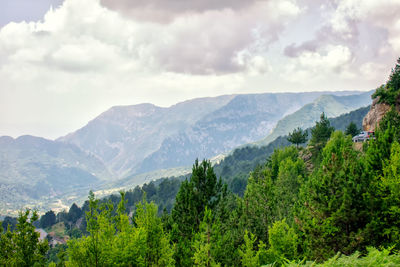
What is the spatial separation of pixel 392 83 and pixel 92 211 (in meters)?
84.0

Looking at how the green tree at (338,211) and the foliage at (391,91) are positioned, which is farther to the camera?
the foliage at (391,91)

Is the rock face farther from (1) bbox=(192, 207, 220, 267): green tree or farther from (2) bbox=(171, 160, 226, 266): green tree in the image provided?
(1) bbox=(192, 207, 220, 267): green tree

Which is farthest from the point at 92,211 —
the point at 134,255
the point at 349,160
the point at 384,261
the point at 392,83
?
the point at 392,83

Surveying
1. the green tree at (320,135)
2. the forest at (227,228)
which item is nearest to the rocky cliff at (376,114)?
the green tree at (320,135)

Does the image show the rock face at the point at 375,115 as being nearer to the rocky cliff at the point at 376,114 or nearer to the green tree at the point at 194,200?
the rocky cliff at the point at 376,114

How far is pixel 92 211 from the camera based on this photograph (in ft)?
89.2

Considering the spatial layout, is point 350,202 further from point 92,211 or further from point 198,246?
point 92,211

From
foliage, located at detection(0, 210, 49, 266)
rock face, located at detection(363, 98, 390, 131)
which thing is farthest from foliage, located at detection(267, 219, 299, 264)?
rock face, located at detection(363, 98, 390, 131)

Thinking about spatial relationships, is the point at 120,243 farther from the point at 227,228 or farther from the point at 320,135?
the point at 320,135

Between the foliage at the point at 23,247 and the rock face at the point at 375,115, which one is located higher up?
the rock face at the point at 375,115

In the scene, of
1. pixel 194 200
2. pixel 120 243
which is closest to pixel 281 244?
pixel 194 200

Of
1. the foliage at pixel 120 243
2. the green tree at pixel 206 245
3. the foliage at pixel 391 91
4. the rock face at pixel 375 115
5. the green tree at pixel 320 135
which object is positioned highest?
the foliage at pixel 391 91

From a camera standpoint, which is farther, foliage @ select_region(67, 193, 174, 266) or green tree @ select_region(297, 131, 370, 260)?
green tree @ select_region(297, 131, 370, 260)

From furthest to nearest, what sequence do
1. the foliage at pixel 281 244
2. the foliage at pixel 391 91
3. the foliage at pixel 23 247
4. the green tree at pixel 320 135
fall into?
the green tree at pixel 320 135
the foliage at pixel 391 91
the foliage at pixel 281 244
the foliage at pixel 23 247
